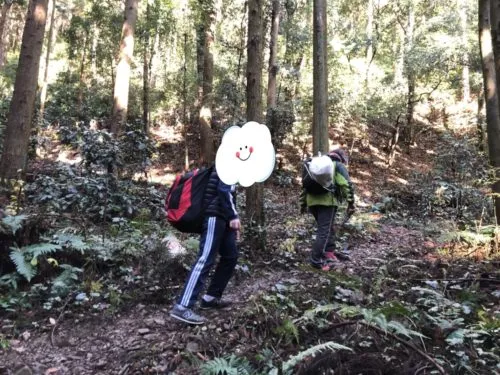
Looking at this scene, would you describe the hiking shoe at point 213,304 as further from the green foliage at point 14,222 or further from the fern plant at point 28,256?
the green foliage at point 14,222

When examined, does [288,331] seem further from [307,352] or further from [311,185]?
[311,185]

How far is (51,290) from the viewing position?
5.18m

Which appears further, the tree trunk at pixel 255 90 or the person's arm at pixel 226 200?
the tree trunk at pixel 255 90

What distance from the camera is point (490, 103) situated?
8.27 meters

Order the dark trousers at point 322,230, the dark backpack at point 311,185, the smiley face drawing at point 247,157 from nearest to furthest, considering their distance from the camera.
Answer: the smiley face drawing at point 247,157, the dark backpack at point 311,185, the dark trousers at point 322,230

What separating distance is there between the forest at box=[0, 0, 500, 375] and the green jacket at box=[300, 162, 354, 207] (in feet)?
0.94

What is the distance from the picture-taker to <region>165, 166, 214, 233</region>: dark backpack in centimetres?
453

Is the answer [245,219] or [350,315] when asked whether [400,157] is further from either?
[350,315]

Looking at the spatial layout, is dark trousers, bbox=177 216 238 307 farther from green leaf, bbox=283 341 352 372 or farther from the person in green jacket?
the person in green jacket

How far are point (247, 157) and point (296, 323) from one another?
5.32ft

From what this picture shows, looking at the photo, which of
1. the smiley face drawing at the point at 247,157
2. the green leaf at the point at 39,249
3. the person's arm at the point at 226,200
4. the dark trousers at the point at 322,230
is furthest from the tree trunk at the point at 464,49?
the green leaf at the point at 39,249

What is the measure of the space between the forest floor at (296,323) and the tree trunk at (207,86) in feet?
31.2

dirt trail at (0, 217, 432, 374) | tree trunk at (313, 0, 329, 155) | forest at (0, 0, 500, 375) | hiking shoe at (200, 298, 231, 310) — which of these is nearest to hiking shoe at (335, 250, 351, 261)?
forest at (0, 0, 500, 375)

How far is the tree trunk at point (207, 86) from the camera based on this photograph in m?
15.8
